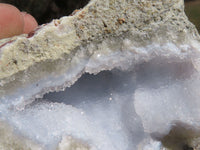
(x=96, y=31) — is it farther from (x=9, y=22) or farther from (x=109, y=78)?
(x=9, y=22)

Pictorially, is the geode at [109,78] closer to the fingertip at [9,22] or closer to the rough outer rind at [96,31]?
the rough outer rind at [96,31]

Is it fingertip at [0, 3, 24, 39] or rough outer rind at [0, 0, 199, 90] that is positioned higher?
rough outer rind at [0, 0, 199, 90]

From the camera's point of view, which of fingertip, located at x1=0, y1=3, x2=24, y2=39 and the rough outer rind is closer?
the rough outer rind

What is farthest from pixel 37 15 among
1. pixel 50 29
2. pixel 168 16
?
pixel 168 16

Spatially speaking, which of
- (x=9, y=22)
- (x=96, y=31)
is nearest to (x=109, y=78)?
(x=96, y=31)

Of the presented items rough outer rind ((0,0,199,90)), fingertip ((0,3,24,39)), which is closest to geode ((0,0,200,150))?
rough outer rind ((0,0,199,90))

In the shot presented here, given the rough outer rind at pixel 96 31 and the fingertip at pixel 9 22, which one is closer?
the rough outer rind at pixel 96 31

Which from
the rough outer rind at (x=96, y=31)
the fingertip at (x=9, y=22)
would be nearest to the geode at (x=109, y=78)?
the rough outer rind at (x=96, y=31)

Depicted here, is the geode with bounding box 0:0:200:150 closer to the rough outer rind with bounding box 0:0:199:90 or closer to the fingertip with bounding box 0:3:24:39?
the rough outer rind with bounding box 0:0:199:90
